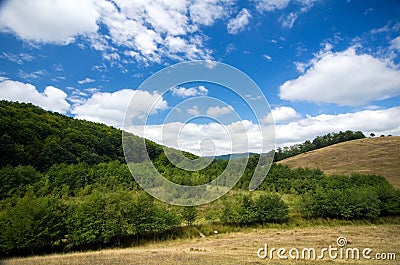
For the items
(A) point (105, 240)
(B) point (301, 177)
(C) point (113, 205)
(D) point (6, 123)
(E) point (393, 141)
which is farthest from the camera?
(E) point (393, 141)

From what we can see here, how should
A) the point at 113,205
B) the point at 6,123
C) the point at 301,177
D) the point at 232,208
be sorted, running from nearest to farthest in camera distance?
the point at 113,205 → the point at 232,208 → the point at 6,123 → the point at 301,177

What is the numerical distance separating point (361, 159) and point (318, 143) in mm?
45031

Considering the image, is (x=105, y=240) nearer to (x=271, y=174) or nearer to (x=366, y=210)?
(x=366, y=210)

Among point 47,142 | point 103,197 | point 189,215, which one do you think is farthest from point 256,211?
point 47,142

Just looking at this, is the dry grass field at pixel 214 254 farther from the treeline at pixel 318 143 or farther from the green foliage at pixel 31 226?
the treeline at pixel 318 143

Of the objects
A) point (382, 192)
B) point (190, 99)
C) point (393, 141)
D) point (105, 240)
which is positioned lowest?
point (105, 240)

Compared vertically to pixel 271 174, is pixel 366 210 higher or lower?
lower

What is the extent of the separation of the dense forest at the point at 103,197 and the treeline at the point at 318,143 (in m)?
47.8

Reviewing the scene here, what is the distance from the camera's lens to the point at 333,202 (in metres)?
47.1

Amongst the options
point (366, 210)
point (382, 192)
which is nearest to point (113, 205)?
point (366, 210)

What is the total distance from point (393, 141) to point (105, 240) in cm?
11085

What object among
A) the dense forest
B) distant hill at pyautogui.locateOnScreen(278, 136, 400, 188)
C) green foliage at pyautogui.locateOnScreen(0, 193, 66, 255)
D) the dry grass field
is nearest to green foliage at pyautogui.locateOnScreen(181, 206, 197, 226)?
the dense forest

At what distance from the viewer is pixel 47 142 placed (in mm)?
68438

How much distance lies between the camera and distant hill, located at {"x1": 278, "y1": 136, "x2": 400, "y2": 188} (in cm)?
7639
